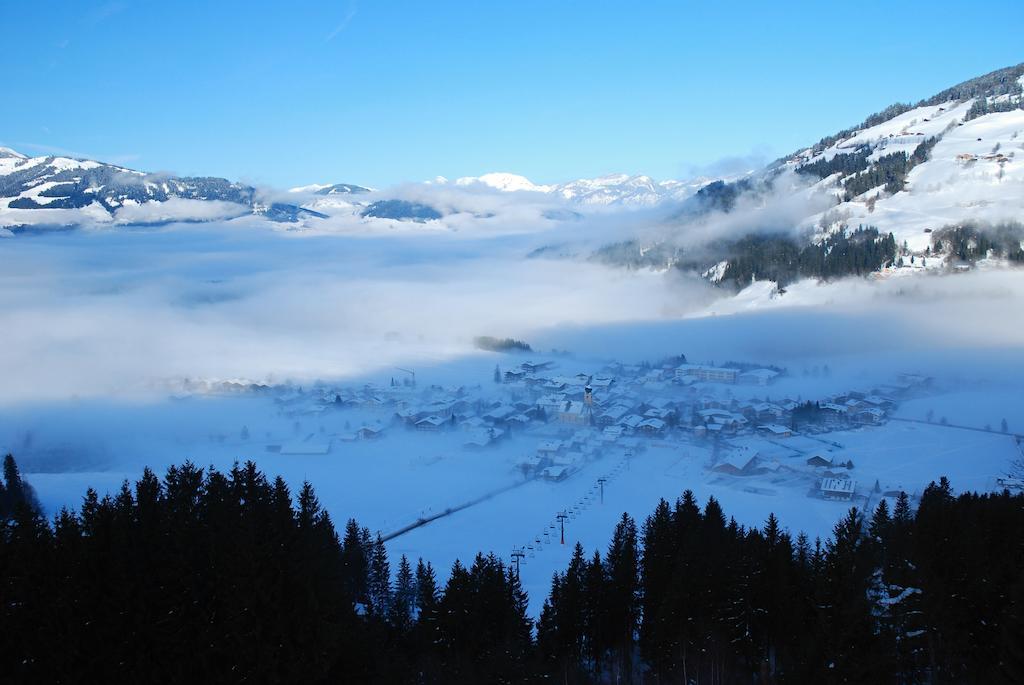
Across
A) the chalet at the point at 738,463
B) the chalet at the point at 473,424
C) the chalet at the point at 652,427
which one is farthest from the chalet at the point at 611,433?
the chalet at the point at 473,424

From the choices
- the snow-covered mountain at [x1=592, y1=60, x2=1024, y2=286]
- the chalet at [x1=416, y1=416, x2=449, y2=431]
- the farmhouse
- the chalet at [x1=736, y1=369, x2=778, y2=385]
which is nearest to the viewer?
the farmhouse

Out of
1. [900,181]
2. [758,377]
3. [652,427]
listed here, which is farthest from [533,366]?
[900,181]

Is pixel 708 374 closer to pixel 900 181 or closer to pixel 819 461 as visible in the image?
pixel 819 461

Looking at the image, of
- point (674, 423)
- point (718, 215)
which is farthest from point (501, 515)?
point (718, 215)

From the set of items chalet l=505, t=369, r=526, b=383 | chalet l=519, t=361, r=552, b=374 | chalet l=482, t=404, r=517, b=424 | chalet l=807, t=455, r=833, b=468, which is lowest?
chalet l=807, t=455, r=833, b=468

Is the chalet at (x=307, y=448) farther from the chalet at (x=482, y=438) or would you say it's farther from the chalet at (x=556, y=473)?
the chalet at (x=556, y=473)

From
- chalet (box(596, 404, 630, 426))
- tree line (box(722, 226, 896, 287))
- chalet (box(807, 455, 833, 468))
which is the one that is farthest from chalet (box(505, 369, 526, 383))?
tree line (box(722, 226, 896, 287))

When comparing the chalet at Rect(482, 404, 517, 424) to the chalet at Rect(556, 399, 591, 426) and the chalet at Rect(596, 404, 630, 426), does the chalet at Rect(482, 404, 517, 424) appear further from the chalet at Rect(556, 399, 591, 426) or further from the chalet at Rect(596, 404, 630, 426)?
the chalet at Rect(596, 404, 630, 426)
